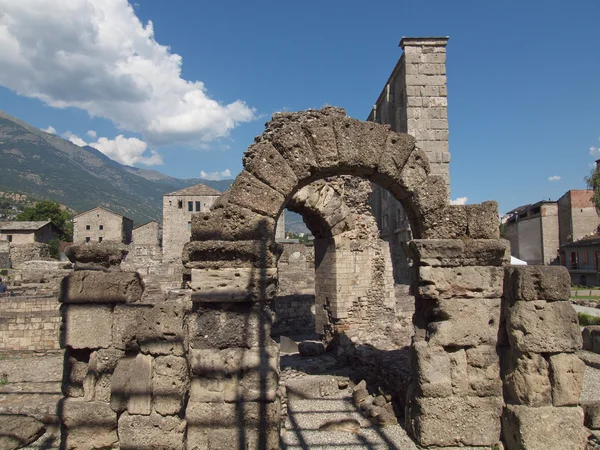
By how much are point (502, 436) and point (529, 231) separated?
49.7 m

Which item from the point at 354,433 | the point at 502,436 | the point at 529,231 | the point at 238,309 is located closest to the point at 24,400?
the point at 238,309

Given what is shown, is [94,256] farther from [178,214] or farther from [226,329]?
[178,214]

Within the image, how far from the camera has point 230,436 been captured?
15.7ft

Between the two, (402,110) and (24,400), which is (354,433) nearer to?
(24,400)

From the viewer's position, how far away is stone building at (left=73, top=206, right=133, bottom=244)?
5175 centimetres

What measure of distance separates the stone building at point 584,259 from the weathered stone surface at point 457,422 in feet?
128

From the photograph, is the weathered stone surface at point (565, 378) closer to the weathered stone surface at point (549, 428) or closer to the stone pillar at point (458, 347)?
the weathered stone surface at point (549, 428)

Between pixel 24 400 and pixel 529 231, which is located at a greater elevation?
pixel 529 231

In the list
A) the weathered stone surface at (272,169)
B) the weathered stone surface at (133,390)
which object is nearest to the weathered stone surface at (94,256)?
the weathered stone surface at (133,390)

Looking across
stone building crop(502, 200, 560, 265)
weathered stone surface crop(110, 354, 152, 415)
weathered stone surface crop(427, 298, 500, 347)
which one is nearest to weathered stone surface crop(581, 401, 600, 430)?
weathered stone surface crop(427, 298, 500, 347)

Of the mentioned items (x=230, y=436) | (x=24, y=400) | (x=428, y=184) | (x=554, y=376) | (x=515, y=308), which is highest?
(x=428, y=184)

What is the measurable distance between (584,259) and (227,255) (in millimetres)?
43503

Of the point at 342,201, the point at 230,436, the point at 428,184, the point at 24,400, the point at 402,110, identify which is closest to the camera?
the point at 230,436

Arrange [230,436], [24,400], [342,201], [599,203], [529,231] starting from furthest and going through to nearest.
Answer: [529,231], [599,203], [342,201], [24,400], [230,436]
